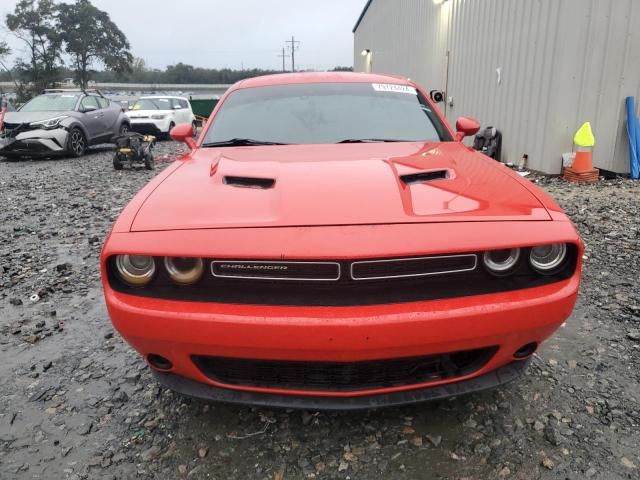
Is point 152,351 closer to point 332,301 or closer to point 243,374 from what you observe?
point 243,374

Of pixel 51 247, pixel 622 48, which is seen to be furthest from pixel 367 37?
pixel 51 247

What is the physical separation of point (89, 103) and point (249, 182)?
38.2 feet

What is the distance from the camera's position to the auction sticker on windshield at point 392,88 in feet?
10.6

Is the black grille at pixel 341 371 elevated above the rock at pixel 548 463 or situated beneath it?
elevated above

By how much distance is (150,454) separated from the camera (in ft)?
6.26

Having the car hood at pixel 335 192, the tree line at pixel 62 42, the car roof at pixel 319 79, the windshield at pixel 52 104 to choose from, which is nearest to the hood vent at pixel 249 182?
the car hood at pixel 335 192

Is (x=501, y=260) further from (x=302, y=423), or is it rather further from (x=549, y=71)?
(x=549, y=71)

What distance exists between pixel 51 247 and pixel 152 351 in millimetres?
3510

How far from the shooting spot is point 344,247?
1.57m

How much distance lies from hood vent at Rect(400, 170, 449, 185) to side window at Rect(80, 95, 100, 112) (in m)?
11.5

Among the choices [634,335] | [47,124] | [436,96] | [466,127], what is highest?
[436,96]

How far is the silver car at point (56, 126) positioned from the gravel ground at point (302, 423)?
8.53 m

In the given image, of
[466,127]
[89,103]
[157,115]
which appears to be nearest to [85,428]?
[466,127]

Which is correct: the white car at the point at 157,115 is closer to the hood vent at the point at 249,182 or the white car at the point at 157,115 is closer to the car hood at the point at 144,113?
Answer: the car hood at the point at 144,113
